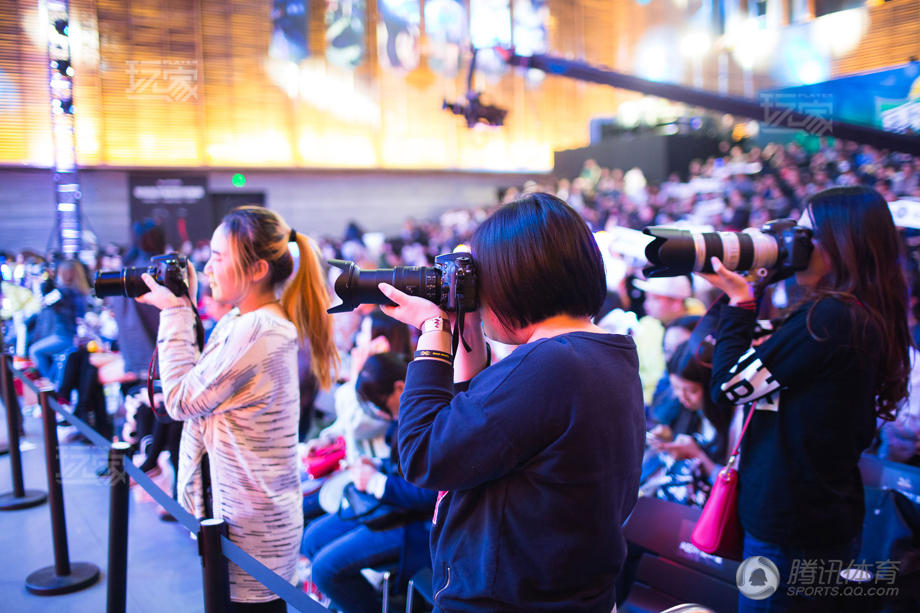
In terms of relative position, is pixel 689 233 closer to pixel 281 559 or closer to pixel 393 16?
pixel 281 559

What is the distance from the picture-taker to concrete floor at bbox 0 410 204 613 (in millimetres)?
2439

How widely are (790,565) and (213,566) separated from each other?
1.21 m

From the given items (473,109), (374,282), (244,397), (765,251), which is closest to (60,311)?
(473,109)

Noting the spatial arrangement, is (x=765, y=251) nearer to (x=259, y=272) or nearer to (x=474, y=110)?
(x=259, y=272)

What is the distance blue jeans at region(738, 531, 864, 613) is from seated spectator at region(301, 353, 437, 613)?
95 cm

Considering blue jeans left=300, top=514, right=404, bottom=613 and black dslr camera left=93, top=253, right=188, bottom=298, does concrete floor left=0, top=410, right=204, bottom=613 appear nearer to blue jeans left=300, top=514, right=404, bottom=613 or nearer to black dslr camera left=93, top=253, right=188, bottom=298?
blue jeans left=300, top=514, right=404, bottom=613

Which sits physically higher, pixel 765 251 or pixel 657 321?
A: pixel 765 251

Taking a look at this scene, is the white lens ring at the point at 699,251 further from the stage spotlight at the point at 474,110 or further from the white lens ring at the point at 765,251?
the stage spotlight at the point at 474,110

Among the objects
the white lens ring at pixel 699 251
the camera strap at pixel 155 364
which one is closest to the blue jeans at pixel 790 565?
the white lens ring at pixel 699 251

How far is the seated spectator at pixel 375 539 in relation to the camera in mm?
2146

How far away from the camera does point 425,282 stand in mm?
1031

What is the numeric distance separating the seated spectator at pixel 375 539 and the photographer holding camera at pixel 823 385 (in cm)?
101

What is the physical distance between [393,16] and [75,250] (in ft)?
34.9

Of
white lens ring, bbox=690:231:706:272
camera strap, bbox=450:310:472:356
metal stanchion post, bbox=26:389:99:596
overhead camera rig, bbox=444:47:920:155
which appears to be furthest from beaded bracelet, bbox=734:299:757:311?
metal stanchion post, bbox=26:389:99:596
